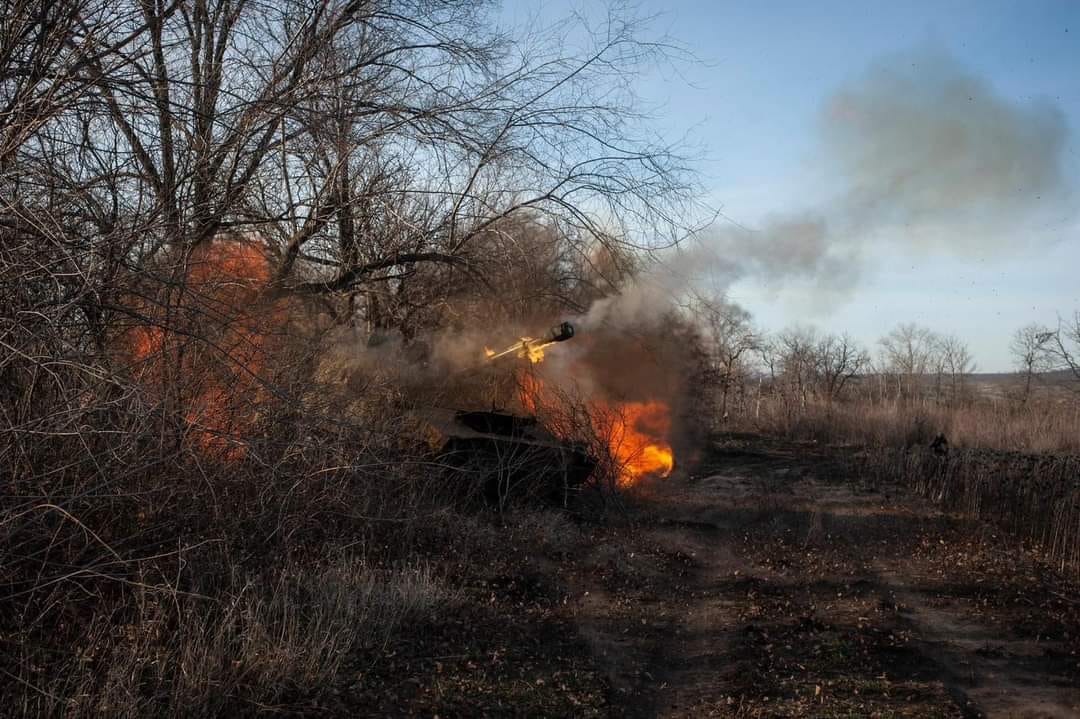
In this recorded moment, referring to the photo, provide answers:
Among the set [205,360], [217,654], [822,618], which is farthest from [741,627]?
[205,360]

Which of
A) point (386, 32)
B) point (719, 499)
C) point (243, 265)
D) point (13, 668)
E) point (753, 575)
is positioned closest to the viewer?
point (13, 668)

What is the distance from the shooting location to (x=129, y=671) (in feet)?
15.7

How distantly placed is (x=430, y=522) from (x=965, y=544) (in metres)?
7.24

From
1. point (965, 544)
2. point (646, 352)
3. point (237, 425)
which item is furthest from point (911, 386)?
point (237, 425)

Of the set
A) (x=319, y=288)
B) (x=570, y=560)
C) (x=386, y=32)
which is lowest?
(x=570, y=560)

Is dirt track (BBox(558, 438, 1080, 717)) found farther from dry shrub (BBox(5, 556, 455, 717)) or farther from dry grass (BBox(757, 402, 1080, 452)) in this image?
dry grass (BBox(757, 402, 1080, 452))

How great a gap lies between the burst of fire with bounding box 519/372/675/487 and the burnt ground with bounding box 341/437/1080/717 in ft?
4.81

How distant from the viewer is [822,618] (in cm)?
814

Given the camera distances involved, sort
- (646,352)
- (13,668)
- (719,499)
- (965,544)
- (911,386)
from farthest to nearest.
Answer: (911,386)
(646,352)
(719,499)
(965,544)
(13,668)

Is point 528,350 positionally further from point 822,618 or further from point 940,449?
point 940,449

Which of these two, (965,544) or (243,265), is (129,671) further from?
(965,544)

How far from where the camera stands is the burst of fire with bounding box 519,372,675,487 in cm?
1374

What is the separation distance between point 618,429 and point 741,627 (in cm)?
729

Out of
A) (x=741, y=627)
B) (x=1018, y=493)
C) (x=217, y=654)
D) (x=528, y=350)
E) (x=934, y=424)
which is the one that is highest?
(x=528, y=350)
